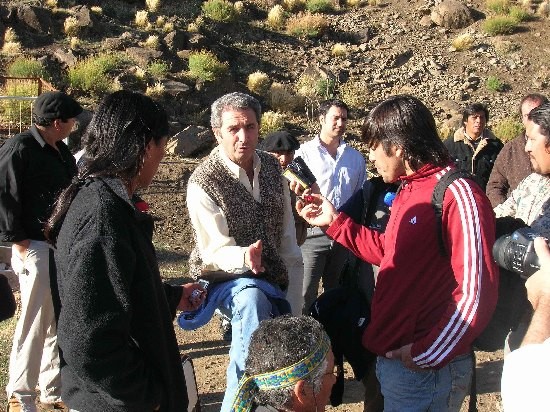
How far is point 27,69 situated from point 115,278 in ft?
53.8

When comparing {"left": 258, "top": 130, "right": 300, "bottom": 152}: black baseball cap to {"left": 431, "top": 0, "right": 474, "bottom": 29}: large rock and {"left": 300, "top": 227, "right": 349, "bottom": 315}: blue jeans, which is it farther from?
{"left": 431, "top": 0, "right": 474, "bottom": 29}: large rock

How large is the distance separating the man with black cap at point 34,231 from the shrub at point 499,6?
80.1 ft

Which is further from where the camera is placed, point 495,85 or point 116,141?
point 495,85

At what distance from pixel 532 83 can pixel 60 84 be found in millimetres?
A: 14509

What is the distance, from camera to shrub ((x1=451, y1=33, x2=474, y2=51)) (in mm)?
23766

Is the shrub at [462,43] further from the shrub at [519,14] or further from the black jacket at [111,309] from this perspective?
the black jacket at [111,309]

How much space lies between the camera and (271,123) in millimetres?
16906

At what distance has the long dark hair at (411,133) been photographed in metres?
2.65

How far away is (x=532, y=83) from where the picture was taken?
21688 millimetres

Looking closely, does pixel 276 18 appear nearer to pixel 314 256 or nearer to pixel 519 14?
pixel 519 14

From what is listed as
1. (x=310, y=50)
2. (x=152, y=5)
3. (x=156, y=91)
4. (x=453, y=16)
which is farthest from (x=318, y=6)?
(x=156, y=91)

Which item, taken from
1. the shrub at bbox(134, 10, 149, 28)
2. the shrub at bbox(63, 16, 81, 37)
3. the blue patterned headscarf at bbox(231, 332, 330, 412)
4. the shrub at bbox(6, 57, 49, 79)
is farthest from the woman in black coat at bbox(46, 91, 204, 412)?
the shrub at bbox(134, 10, 149, 28)

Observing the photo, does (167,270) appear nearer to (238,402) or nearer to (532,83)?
(238,402)

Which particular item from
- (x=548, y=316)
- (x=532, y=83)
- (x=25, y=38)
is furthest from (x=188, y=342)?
(x=532, y=83)
